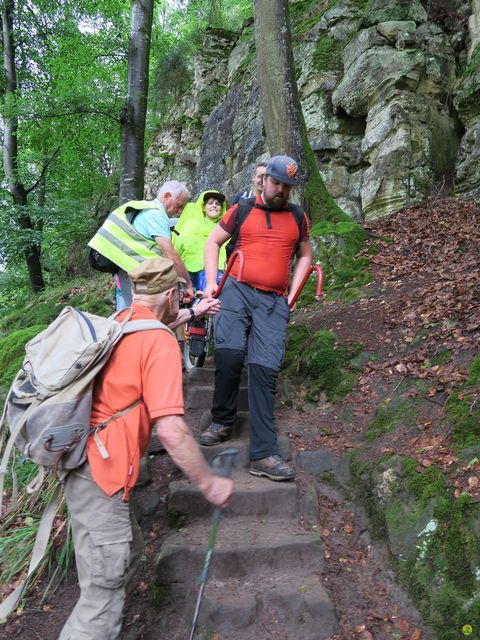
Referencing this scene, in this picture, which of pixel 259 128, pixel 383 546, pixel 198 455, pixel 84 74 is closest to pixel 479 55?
pixel 259 128

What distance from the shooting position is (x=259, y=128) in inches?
492

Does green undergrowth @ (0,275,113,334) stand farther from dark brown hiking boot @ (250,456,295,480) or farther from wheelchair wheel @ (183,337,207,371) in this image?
dark brown hiking boot @ (250,456,295,480)

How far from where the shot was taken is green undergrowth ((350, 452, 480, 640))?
2643mm

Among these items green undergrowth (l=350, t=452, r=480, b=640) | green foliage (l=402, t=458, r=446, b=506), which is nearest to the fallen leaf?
green undergrowth (l=350, t=452, r=480, b=640)

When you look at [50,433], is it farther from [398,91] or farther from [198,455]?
[398,91]

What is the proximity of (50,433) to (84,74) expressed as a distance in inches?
347

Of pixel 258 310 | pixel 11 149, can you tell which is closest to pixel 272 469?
pixel 258 310

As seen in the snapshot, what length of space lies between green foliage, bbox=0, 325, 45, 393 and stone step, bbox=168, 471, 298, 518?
3.76 metres

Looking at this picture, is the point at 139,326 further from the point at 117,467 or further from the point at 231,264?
the point at 231,264

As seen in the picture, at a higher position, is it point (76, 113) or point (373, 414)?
point (76, 113)

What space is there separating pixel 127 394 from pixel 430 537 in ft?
7.02

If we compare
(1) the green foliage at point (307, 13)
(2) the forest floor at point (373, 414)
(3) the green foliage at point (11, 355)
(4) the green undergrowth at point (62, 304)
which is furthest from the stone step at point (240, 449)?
(1) the green foliage at point (307, 13)

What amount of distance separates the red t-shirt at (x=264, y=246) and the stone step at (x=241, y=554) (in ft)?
6.37

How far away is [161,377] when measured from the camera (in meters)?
2.17
